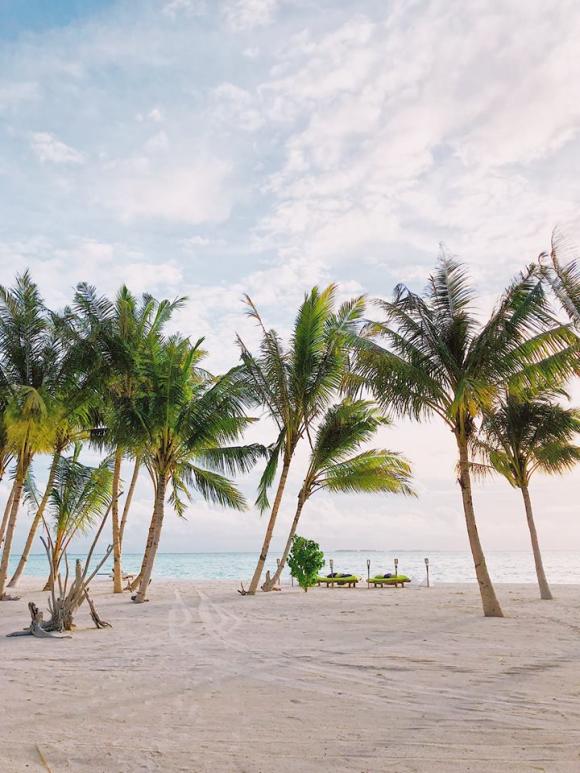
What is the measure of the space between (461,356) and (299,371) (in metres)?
5.16

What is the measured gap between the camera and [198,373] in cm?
2003

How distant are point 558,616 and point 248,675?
8.17 meters

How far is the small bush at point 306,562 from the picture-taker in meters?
18.7

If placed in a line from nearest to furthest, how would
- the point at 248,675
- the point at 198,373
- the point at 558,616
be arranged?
the point at 248,675 → the point at 558,616 → the point at 198,373

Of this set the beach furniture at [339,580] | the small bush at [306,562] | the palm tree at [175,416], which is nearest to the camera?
the palm tree at [175,416]

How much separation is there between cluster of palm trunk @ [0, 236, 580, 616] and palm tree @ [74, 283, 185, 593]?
43 mm

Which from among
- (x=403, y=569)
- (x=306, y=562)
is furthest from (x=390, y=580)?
(x=403, y=569)

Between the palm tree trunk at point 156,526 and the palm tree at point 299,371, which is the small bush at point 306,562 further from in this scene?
the palm tree trunk at point 156,526

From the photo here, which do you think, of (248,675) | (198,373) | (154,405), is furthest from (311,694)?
(198,373)

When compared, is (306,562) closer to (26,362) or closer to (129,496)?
(129,496)

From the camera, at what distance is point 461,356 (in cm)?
1211

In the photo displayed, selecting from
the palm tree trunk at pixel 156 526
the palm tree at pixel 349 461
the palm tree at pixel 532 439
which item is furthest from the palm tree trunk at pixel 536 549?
the palm tree trunk at pixel 156 526

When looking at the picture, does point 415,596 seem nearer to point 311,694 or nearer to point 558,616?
point 558,616

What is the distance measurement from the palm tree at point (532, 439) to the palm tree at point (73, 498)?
35.1 ft
